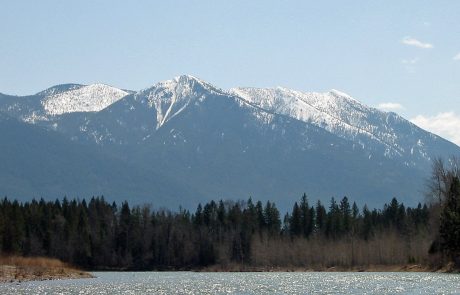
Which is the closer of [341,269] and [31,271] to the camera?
[31,271]

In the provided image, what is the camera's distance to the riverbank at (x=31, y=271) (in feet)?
378

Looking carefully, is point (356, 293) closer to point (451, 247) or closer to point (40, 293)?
point (40, 293)

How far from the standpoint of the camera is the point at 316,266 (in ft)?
589

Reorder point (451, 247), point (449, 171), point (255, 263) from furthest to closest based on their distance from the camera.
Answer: point (255, 263) < point (449, 171) < point (451, 247)

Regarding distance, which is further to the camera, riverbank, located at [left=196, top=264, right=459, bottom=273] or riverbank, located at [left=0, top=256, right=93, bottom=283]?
riverbank, located at [left=196, top=264, right=459, bottom=273]

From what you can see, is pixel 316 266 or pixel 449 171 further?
pixel 316 266

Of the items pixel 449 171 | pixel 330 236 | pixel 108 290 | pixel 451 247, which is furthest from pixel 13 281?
pixel 330 236

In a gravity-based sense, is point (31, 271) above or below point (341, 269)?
below

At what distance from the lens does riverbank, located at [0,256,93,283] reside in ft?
378

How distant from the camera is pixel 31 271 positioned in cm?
12300

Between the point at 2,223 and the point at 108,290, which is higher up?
the point at 2,223

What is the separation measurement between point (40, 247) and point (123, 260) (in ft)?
71.7

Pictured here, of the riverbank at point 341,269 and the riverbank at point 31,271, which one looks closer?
the riverbank at point 31,271

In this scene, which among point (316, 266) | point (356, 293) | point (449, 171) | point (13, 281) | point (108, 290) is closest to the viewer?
point (356, 293)
